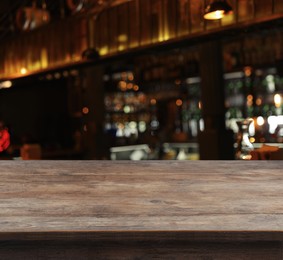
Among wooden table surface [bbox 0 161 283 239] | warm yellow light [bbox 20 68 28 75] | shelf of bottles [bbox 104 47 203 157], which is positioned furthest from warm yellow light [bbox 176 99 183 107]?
wooden table surface [bbox 0 161 283 239]

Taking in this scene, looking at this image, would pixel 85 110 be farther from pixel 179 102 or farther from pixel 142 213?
pixel 142 213

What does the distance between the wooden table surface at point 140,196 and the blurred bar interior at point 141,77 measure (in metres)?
1.30

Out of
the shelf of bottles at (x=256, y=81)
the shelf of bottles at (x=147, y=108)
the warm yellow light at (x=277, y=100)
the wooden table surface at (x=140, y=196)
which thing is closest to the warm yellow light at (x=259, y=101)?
the shelf of bottles at (x=256, y=81)

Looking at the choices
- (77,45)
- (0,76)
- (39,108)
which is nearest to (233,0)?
(77,45)

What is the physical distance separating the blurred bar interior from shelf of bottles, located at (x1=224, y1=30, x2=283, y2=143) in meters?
0.02

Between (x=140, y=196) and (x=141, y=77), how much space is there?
372 inches

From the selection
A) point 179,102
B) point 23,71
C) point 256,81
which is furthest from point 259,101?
point 23,71

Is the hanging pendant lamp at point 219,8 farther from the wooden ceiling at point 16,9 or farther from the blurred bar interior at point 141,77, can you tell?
the wooden ceiling at point 16,9

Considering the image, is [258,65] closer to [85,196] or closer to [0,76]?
[0,76]

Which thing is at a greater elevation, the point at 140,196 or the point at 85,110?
the point at 85,110

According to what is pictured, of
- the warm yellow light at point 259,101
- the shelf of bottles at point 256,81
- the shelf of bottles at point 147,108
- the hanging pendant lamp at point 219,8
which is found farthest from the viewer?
the shelf of bottles at point 147,108

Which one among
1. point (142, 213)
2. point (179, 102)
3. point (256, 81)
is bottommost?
point (142, 213)

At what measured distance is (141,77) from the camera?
1062 cm

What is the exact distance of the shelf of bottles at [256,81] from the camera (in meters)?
8.42
